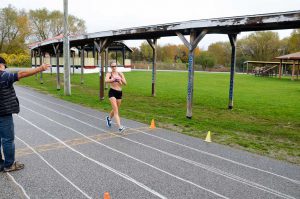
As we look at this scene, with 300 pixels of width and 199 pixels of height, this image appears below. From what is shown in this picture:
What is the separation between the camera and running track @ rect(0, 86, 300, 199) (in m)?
4.50

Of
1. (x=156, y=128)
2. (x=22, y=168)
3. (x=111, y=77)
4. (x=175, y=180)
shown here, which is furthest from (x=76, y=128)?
(x=175, y=180)

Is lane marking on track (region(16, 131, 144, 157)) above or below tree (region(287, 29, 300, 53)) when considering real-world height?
below

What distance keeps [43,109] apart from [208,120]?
659 centimetres

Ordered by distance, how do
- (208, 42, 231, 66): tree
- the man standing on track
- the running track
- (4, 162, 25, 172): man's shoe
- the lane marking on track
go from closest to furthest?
the running track → the man standing on track → (4, 162, 25, 172): man's shoe → the lane marking on track → (208, 42, 231, 66): tree

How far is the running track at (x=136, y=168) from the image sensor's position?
4496 mm

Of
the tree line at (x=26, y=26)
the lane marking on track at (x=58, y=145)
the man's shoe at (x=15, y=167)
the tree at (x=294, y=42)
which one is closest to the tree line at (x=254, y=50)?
the tree at (x=294, y=42)

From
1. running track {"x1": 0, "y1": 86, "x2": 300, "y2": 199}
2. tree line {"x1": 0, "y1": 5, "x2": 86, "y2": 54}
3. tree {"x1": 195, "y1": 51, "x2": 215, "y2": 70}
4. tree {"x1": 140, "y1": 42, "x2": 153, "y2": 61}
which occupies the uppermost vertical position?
tree line {"x1": 0, "y1": 5, "x2": 86, "y2": 54}

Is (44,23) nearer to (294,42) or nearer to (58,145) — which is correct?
(294,42)

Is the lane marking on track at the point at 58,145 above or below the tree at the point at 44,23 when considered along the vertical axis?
below

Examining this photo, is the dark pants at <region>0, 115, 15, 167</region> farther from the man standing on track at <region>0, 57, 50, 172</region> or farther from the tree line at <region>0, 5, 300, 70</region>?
the tree line at <region>0, 5, 300, 70</region>

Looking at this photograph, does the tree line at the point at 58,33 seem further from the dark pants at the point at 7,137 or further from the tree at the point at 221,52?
the dark pants at the point at 7,137

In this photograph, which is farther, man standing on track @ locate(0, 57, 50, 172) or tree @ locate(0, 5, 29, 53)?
tree @ locate(0, 5, 29, 53)

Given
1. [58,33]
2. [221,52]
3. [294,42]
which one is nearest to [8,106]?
[58,33]

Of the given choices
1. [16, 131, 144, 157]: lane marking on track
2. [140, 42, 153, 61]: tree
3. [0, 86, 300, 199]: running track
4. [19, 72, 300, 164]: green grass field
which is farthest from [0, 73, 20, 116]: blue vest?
[140, 42, 153, 61]: tree
